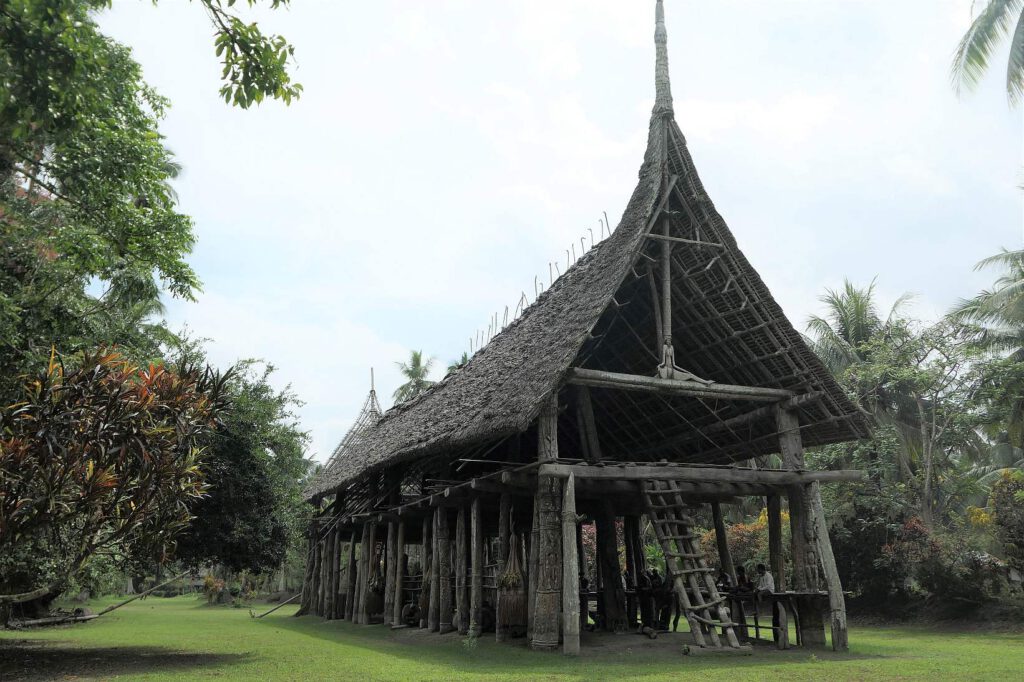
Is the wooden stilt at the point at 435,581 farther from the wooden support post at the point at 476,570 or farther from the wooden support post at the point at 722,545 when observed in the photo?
the wooden support post at the point at 722,545

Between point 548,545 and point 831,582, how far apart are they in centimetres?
474

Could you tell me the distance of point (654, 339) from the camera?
51.9ft

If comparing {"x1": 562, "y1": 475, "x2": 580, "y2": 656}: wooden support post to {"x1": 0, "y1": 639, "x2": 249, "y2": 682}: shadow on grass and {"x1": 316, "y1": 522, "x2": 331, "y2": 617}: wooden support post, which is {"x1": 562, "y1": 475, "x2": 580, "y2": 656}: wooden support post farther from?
{"x1": 316, "y1": 522, "x2": 331, "y2": 617}: wooden support post

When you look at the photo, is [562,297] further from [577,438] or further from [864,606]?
[864,606]

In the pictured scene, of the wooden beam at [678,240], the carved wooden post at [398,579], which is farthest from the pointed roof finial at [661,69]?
the carved wooden post at [398,579]

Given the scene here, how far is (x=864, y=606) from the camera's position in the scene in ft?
74.5

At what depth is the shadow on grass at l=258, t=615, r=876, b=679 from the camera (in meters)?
10.0

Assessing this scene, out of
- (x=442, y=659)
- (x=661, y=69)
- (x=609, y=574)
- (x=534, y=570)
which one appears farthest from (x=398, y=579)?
(x=661, y=69)

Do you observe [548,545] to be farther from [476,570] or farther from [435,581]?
[435,581]

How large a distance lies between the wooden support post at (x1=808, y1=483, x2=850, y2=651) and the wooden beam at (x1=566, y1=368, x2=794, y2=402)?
1.76 metres

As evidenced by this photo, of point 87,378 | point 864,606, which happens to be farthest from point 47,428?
point 864,606

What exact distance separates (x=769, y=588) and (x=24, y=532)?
36.3ft

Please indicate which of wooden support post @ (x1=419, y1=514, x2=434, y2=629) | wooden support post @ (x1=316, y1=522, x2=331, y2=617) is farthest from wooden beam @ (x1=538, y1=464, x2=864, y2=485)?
wooden support post @ (x1=316, y1=522, x2=331, y2=617)

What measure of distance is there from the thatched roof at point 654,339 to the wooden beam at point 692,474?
1121 mm
